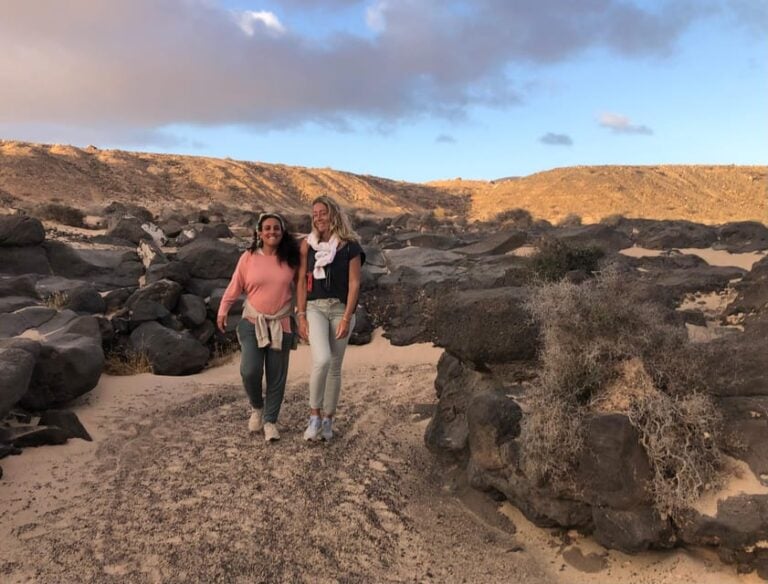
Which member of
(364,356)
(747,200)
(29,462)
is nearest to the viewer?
(29,462)

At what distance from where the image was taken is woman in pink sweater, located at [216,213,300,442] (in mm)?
5004

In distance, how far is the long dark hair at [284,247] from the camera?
16.6 feet

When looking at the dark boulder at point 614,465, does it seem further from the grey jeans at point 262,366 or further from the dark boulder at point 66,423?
the dark boulder at point 66,423

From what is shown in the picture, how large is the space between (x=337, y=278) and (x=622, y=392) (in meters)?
2.23

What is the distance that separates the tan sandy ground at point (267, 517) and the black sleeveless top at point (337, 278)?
1.24 m

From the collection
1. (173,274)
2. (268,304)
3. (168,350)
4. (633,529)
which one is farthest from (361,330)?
(633,529)

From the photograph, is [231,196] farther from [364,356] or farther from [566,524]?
[566,524]

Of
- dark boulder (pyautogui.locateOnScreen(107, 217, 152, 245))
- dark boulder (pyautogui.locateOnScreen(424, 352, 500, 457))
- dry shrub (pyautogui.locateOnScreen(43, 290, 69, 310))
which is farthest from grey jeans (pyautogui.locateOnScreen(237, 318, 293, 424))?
dark boulder (pyautogui.locateOnScreen(107, 217, 152, 245))

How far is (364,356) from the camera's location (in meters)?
8.92

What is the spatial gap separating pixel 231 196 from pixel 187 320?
36511mm

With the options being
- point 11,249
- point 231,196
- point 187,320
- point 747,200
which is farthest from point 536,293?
point 747,200

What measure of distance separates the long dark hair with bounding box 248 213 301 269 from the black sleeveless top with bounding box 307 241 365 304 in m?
0.22

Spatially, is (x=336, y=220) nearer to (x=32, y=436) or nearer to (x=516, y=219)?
(x=32, y=436)

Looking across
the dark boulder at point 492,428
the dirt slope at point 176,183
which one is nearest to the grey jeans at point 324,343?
the dark boulder at point 492,428
